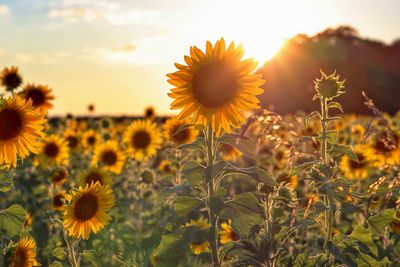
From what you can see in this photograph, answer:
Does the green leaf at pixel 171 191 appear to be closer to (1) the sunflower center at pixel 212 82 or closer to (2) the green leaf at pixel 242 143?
(2) the green leaf at pixel 242 143

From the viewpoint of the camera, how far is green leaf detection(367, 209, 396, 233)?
3.78 metres

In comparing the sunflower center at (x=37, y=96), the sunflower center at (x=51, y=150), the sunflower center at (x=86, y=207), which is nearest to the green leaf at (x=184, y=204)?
the sunflower center at (x=86, y=207)

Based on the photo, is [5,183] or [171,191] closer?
[171,191]

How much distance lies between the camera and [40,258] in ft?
20.0

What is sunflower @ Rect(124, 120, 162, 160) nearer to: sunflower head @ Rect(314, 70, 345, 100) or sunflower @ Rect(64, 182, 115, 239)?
sunflower @ Rect(64, 182, 115, 239)

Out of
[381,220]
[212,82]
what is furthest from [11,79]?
[381,220]

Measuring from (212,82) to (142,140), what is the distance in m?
A: 4.92

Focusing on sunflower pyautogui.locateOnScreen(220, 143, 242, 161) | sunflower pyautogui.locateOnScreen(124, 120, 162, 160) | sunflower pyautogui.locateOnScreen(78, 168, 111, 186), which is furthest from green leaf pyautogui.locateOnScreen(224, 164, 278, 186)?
sunflower pyautogui.locateOnScreen(220, 143, 242, 161)

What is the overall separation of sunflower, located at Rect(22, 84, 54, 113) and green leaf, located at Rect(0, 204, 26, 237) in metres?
3.47

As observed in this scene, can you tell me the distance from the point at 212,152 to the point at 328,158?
84 centimetres

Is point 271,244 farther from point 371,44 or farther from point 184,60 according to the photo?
point 371,44

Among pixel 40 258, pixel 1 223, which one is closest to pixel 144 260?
pixel 1 223

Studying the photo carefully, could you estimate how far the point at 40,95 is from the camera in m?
7.35

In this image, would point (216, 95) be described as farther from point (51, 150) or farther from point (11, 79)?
point (51, 150)
